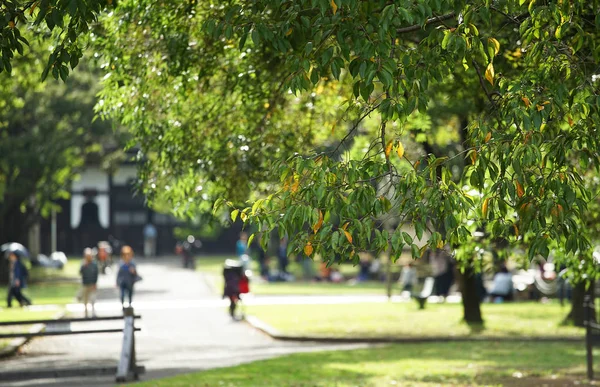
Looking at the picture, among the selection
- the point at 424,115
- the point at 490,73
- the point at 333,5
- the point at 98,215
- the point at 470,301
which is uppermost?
the point at 98,215

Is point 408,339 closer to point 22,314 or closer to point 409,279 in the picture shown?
point 22,314

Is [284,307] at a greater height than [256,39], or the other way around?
[256,39]

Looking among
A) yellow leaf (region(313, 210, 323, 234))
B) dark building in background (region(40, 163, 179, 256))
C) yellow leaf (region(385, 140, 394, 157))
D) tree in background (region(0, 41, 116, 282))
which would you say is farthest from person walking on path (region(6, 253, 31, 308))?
dark building in background (region(40, 163, 179, 256))

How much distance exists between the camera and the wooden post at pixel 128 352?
574 inches

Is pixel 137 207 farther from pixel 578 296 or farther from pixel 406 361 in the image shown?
pixel 406 361

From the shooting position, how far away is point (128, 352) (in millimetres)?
14789

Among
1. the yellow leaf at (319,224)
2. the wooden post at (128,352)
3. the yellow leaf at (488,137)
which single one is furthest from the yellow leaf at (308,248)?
the wooden post at (128,352)

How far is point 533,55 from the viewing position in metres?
7.82

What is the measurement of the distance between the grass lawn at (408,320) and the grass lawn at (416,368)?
89.8 inches

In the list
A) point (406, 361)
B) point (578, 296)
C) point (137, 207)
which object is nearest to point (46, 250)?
point (137, 207)

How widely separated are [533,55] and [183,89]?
5801 millimetres

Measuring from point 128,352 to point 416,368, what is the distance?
409 cm

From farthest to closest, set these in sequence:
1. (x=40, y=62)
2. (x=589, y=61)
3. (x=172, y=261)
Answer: (x=172, y=261) → (x=40, y=62) → (x=589, y=61)

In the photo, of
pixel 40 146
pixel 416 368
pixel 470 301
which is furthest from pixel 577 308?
pixel 40 146
